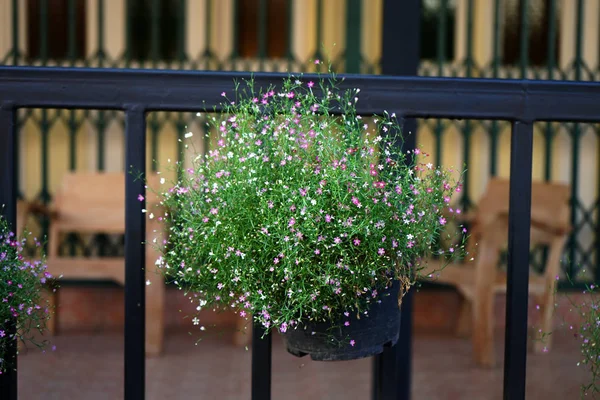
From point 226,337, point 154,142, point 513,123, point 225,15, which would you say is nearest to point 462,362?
point 226,337

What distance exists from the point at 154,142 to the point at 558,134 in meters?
2.34

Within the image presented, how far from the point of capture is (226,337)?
4.44m

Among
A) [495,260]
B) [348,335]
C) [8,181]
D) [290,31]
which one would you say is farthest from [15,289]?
[290,31]

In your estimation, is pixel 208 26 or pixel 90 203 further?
pixel 208 26

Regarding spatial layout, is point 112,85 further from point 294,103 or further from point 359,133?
point 359,133

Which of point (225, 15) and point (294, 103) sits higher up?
point (225, 15)

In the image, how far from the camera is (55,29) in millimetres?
4711

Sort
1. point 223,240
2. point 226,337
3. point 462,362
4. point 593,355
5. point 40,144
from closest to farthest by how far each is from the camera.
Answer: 1. point 223,240
2. point 593,355
3. point 462,362
4. point 226,337
5. point 40,144

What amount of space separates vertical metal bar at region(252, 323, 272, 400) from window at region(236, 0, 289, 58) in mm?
3424

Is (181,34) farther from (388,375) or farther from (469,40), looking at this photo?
(388,375)

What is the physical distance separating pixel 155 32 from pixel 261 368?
3.52m

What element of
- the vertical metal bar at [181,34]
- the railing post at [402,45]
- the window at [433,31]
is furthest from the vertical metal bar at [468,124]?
the railing post at [402,45]

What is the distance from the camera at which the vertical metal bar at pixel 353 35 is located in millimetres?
4641

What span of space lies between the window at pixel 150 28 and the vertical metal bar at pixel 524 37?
1.95 metres
